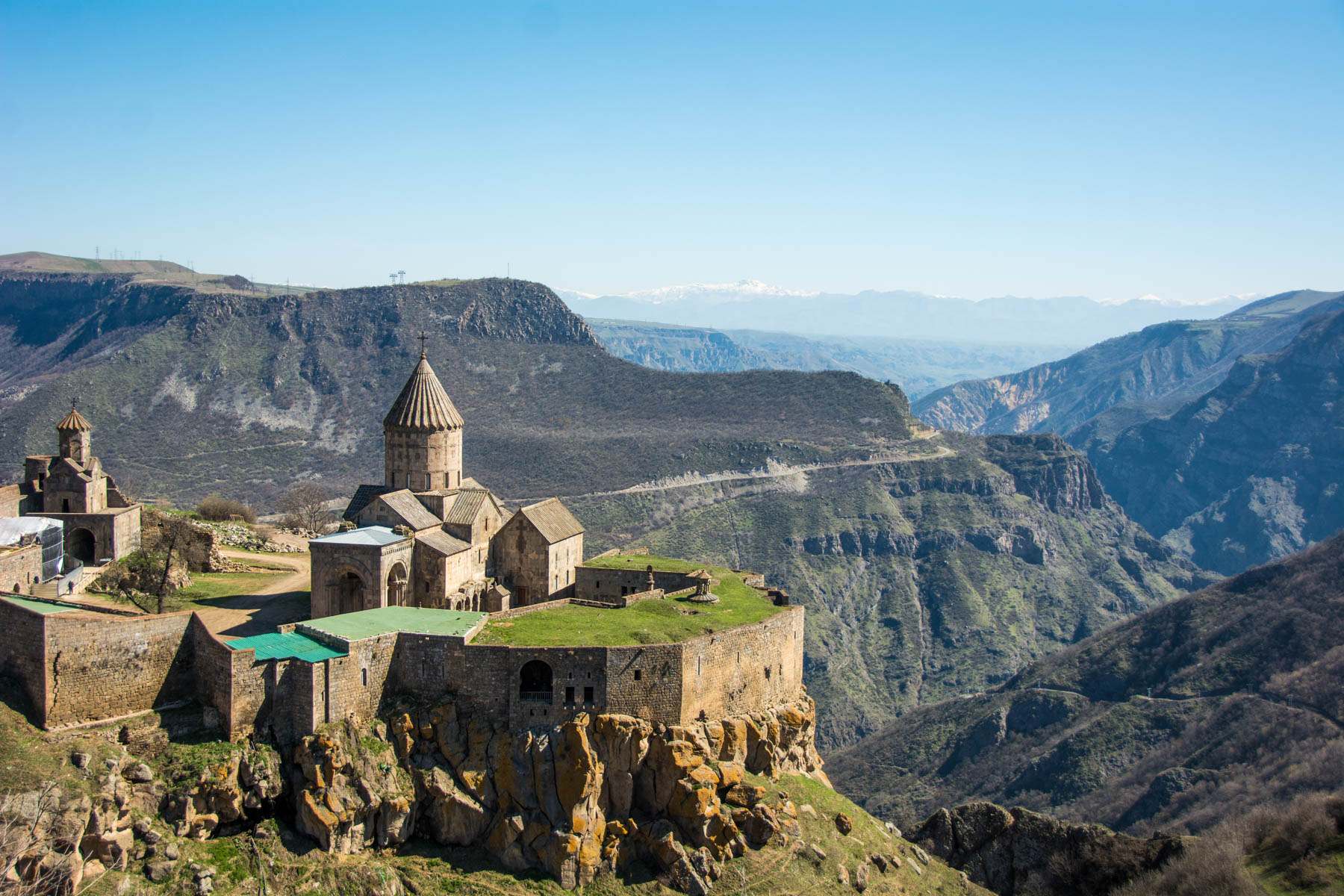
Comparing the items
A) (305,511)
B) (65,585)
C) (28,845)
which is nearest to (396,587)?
(65,585)

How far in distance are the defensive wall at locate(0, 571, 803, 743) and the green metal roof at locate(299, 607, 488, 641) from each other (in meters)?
0.07

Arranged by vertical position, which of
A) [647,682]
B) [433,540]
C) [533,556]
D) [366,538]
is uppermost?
[366,538]

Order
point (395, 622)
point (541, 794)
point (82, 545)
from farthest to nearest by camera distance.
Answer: point (82, 545)
point (395, 622)
point (541, 794)

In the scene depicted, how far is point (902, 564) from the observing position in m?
120

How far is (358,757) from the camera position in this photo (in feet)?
107

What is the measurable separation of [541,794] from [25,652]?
1482cm

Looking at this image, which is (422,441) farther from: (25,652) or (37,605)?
(25,652)

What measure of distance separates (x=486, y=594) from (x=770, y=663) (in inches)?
432

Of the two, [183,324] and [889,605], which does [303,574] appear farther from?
[183,324]

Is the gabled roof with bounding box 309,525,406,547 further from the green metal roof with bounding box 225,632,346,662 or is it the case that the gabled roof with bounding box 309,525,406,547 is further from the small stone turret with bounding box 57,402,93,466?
the small stone turret with bounding box 57,402,93,466

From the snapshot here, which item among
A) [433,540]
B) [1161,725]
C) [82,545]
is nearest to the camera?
[433,540]

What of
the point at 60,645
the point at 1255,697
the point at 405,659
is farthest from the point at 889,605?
the point at 60,645

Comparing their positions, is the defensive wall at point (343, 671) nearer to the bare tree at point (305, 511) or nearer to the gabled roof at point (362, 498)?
the gabled roof at point (362, 498)

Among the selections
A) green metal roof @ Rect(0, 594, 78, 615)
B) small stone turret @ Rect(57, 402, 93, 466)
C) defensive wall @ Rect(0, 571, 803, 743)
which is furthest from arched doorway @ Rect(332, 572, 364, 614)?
small stone turret @ Rect(57, 402, 93, 466)
